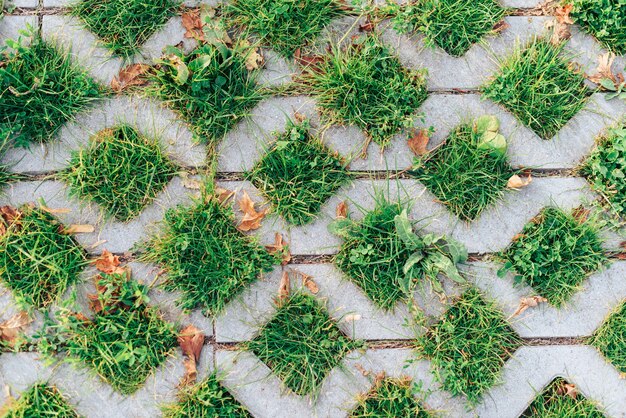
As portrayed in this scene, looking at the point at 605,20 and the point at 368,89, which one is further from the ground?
the point at 605,20

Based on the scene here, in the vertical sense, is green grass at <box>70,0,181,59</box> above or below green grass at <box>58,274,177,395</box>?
above

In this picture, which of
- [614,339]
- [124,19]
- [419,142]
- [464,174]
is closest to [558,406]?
[614,339]

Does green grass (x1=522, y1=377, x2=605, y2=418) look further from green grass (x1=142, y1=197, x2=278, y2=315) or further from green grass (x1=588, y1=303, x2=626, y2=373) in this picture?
green grass (x1=142, y1=197, x2=278, y2=315)

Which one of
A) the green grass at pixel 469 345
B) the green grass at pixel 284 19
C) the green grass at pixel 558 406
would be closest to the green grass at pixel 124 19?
the green grass at pixel 284 19

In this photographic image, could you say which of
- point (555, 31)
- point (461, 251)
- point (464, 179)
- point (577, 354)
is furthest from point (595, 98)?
point (577, 354)

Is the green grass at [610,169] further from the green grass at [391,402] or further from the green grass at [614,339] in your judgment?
the green grass at [391,402]

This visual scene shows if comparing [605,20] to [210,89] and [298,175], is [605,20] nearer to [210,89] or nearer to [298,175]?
[298,175]

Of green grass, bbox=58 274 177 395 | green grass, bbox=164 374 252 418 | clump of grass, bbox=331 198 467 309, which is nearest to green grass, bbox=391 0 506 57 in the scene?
clump of grass, bbox=331 198 467 309

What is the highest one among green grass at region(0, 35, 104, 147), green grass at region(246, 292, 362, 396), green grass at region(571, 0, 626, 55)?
green grass at region(571, 0, 626, 55)
